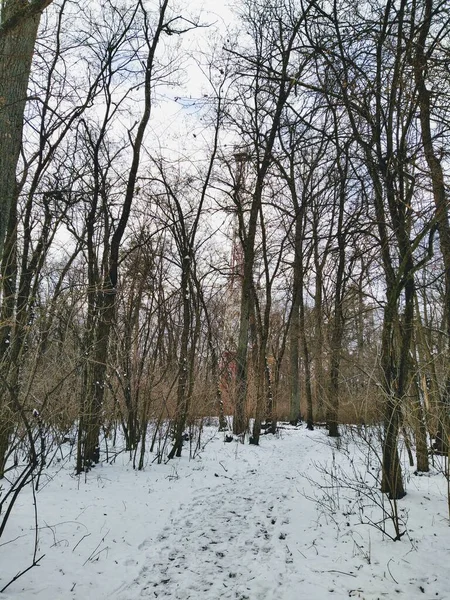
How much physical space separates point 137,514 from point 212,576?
1.79 meters

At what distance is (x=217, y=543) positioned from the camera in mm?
4137

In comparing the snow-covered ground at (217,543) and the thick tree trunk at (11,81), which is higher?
the thick tree trunk at (11,81)

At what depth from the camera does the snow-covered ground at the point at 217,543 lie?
10.2 ft

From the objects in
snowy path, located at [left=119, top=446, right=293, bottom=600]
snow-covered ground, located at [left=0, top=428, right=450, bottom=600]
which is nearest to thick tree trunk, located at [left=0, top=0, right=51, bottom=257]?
snow-covered ground, located at [left=0, top=428, right=450, bottom=600]

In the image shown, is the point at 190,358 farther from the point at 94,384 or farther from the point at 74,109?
the point at 74,109

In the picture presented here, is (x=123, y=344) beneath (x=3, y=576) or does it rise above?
above

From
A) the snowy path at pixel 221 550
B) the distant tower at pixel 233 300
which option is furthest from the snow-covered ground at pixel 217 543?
the distant tower at pixel 233 300

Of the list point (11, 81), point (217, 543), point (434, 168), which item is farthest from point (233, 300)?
point (11, 81)

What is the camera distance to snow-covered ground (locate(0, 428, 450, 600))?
3.10 meters

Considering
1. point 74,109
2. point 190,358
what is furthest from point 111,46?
point 190,358

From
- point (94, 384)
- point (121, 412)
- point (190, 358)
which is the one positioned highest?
point (190, 358)

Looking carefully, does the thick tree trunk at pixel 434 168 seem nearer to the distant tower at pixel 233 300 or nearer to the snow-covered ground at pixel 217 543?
the snow-covered ground at pixel 217 543

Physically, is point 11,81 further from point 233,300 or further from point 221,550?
point 233,300

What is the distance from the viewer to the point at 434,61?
145 inches
